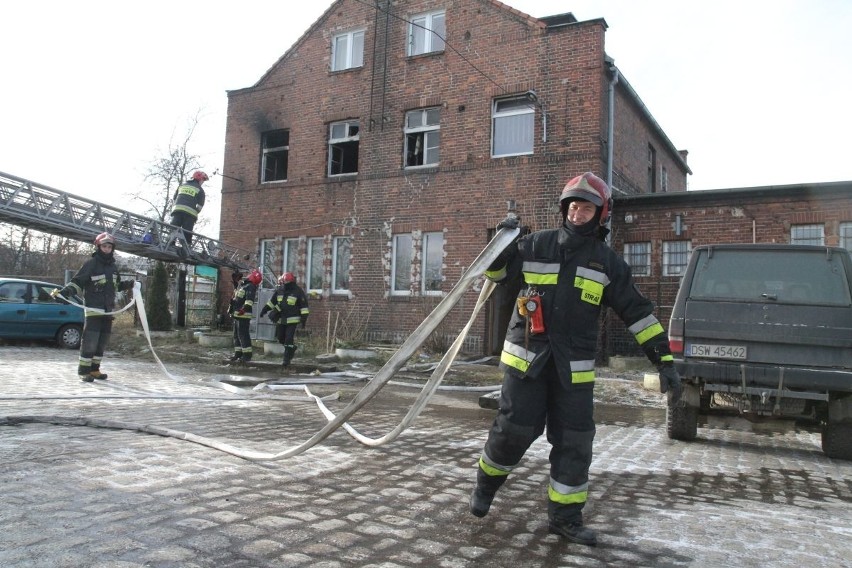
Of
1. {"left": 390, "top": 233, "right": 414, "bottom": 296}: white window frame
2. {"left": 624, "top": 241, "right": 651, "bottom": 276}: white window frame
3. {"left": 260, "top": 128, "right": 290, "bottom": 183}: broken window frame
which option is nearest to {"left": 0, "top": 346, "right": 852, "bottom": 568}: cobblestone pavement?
{"left": 624, "top": 241, "right": 651, "bottom": 276}: white window frame

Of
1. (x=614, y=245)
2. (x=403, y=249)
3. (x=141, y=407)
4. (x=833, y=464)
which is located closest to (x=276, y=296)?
(x=403, y=249)

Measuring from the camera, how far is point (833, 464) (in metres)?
5.17

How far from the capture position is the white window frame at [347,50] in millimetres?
17797

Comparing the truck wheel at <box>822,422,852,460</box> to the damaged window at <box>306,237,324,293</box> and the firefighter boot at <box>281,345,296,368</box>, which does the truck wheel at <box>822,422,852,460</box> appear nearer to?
the firefighter boot at <box>281,345,296,368</box>

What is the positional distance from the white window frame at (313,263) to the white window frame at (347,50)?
5.10 m

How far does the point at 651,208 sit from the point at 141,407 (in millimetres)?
11417

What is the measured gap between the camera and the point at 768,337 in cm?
536

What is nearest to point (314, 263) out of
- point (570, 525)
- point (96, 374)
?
point (96, 374)

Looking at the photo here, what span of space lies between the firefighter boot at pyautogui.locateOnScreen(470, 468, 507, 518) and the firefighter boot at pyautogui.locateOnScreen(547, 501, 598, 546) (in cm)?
30

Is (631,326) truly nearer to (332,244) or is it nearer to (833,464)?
(833,464)

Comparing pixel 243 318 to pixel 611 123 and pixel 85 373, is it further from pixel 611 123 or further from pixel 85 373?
pixel 611 123

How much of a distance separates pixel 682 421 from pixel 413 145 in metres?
12.3

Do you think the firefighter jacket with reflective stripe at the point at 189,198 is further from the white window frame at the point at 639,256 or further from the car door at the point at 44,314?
the white window frame at the point at 639,256

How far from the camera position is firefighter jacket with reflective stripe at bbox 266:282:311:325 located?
12344 millimetres
